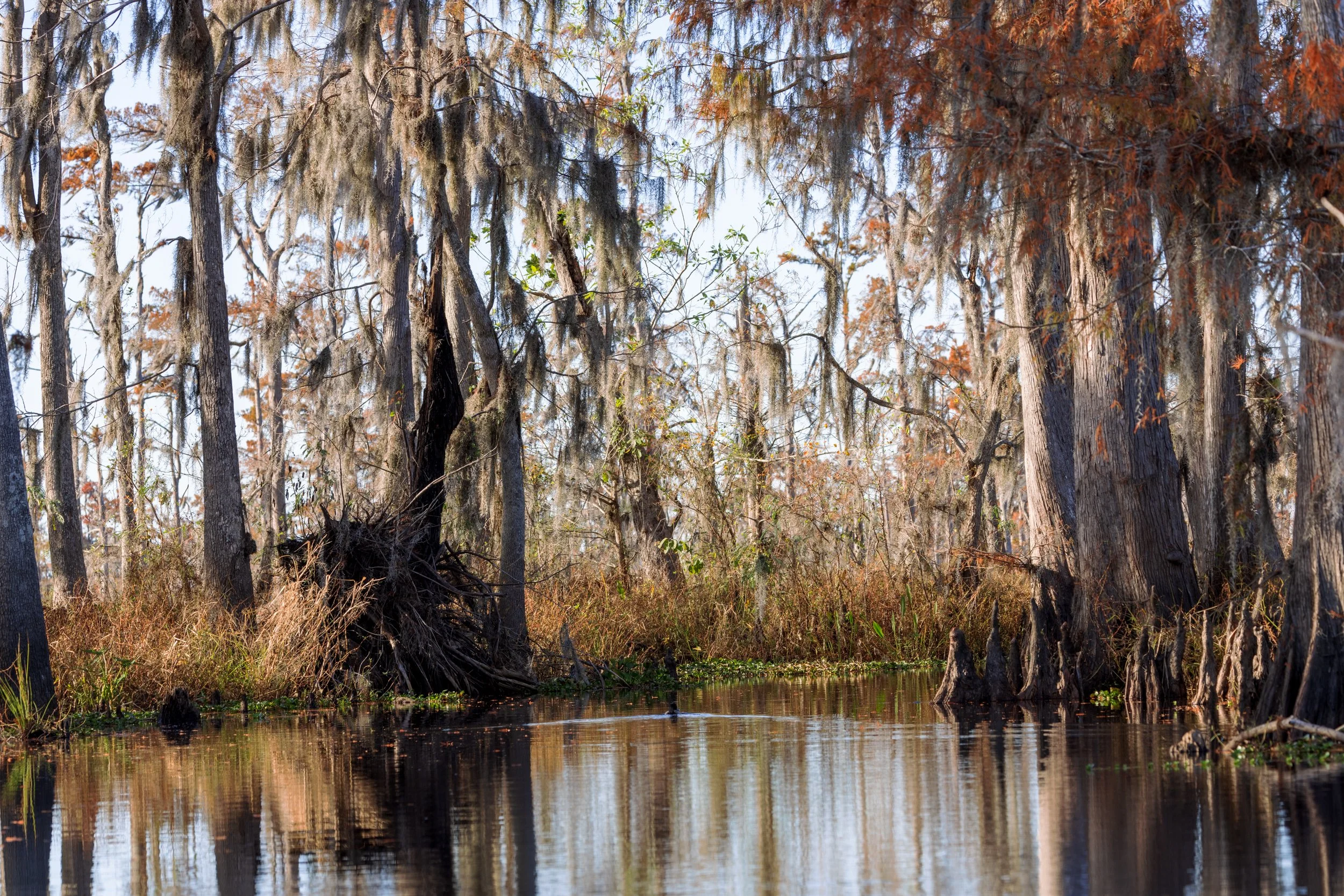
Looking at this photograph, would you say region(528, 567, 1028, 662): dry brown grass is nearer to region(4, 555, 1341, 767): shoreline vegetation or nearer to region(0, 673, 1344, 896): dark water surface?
region(4, 555, 1341, 767): shoreline vegetation

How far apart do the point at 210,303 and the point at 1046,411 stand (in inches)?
358

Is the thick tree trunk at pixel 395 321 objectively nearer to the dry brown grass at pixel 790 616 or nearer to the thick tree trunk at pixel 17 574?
the dry brown grass at pixel 790 616

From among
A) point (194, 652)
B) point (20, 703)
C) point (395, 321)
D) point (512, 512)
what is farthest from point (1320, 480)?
point (395, 321)

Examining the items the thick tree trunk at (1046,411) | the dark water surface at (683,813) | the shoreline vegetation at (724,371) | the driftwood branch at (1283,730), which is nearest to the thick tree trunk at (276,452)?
the shoreline vegetation at (724,371)

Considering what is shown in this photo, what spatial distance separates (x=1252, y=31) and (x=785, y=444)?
25.9m

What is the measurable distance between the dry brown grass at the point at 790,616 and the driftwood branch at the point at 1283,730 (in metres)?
8.42

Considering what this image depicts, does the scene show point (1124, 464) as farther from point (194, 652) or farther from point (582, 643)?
point (194, 652)

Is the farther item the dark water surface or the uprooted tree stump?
the uprooted tree stump

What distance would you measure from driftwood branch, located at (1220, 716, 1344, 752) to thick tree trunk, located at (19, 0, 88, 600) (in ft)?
52.6

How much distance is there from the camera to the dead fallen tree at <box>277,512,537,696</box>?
1391cm

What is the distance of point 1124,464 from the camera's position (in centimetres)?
1296

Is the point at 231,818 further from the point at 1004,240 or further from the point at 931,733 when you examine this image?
the point at 1004,240

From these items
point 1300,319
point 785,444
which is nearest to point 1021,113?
point 1300,319

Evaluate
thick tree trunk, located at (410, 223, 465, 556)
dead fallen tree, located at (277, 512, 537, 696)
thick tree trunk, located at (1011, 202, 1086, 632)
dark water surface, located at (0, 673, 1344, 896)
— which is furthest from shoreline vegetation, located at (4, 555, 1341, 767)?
thick tree trunk, located at (410, 223, 465, 556)
